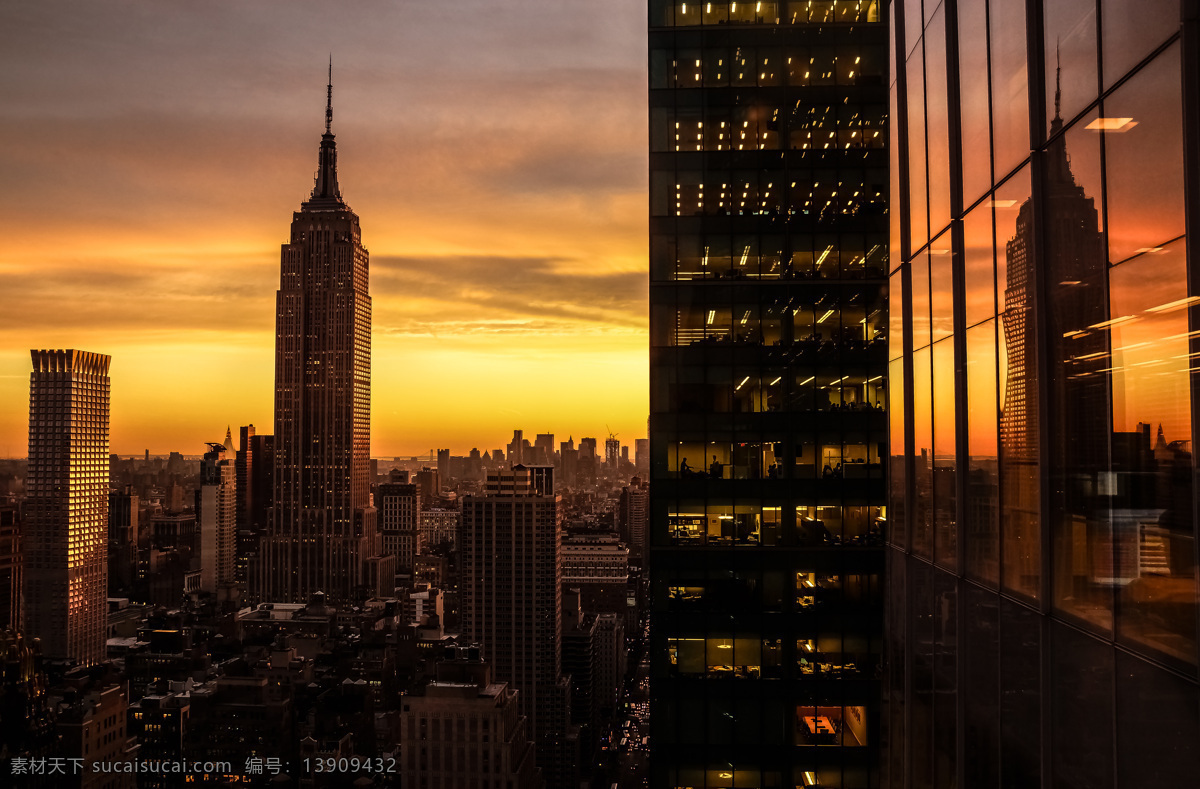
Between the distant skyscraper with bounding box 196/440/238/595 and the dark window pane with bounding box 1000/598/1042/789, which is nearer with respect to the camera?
the dark window pane with bounding box 1000/598/1042/789

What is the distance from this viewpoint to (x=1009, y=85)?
702 centimetres

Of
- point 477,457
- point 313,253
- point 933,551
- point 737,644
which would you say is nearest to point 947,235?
point 933,551

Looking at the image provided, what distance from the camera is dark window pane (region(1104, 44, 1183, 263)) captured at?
4672 mm

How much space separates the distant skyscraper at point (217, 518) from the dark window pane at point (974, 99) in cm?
15412

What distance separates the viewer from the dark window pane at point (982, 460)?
7.27m

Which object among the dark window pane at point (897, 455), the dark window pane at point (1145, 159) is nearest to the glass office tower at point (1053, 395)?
the dark window pane at point (1145, 159)

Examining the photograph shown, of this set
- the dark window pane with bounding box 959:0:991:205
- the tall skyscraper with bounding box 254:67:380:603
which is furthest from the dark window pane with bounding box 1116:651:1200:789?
the tall skyscraper with bounding box 254:67:380:603

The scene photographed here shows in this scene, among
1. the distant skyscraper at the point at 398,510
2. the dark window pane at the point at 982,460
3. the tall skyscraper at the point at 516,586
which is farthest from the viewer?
the distant skyscraper at the point at 398,510

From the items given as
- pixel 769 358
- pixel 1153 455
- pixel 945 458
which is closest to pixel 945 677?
pixel 945 458

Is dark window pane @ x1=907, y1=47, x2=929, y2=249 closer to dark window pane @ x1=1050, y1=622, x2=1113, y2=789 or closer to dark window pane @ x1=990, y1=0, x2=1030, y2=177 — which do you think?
dark window pane @ x1=990, y1=0, x2=1030, y2=177

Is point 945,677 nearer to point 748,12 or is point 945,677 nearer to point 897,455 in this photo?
point 897,455

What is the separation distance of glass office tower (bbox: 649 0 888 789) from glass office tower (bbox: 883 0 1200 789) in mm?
11008

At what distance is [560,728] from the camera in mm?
90250

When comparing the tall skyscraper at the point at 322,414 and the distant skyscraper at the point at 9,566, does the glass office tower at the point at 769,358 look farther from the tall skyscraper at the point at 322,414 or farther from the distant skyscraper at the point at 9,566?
the tall skyscraper at the point at 322,414
